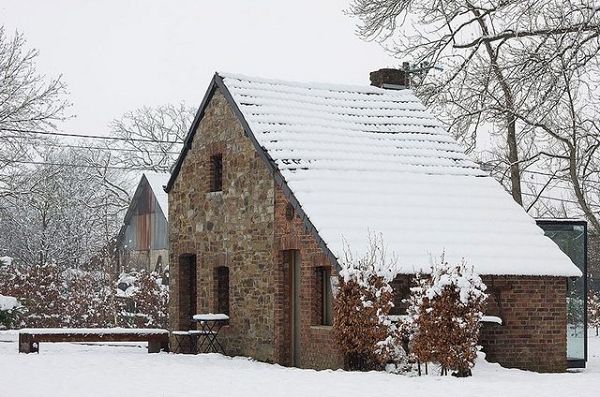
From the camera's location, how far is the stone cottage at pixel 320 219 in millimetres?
20422

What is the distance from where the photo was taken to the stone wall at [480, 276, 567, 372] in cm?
2048

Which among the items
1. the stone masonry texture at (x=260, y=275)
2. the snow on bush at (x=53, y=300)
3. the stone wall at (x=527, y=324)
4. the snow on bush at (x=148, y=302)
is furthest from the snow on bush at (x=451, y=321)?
the snow on bush at (x=53, y=300)

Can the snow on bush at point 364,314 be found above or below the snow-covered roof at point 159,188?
below

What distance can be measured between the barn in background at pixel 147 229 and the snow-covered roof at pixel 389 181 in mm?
20090

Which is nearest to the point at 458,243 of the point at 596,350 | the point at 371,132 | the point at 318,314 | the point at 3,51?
the point at 318,314

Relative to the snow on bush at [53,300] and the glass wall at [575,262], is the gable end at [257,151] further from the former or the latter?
the snow on bush at [53,300]

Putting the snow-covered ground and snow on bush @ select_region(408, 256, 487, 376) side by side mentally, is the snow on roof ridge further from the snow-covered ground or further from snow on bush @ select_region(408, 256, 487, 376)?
snow on bush @ select_region(408, 256, 487, 376)

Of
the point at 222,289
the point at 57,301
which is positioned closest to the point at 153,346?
the point at 222,289

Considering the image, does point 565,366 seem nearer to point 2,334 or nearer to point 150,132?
point 2,334

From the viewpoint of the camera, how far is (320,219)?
2005 centimetres

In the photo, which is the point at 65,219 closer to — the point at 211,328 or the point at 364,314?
the point at 211,328

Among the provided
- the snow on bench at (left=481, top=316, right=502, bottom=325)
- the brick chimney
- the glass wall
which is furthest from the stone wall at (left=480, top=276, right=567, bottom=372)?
the brick chimney

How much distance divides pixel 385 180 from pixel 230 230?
3.49m

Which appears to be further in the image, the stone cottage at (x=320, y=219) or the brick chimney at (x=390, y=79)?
the brick chimney at (x=390, y=79)
